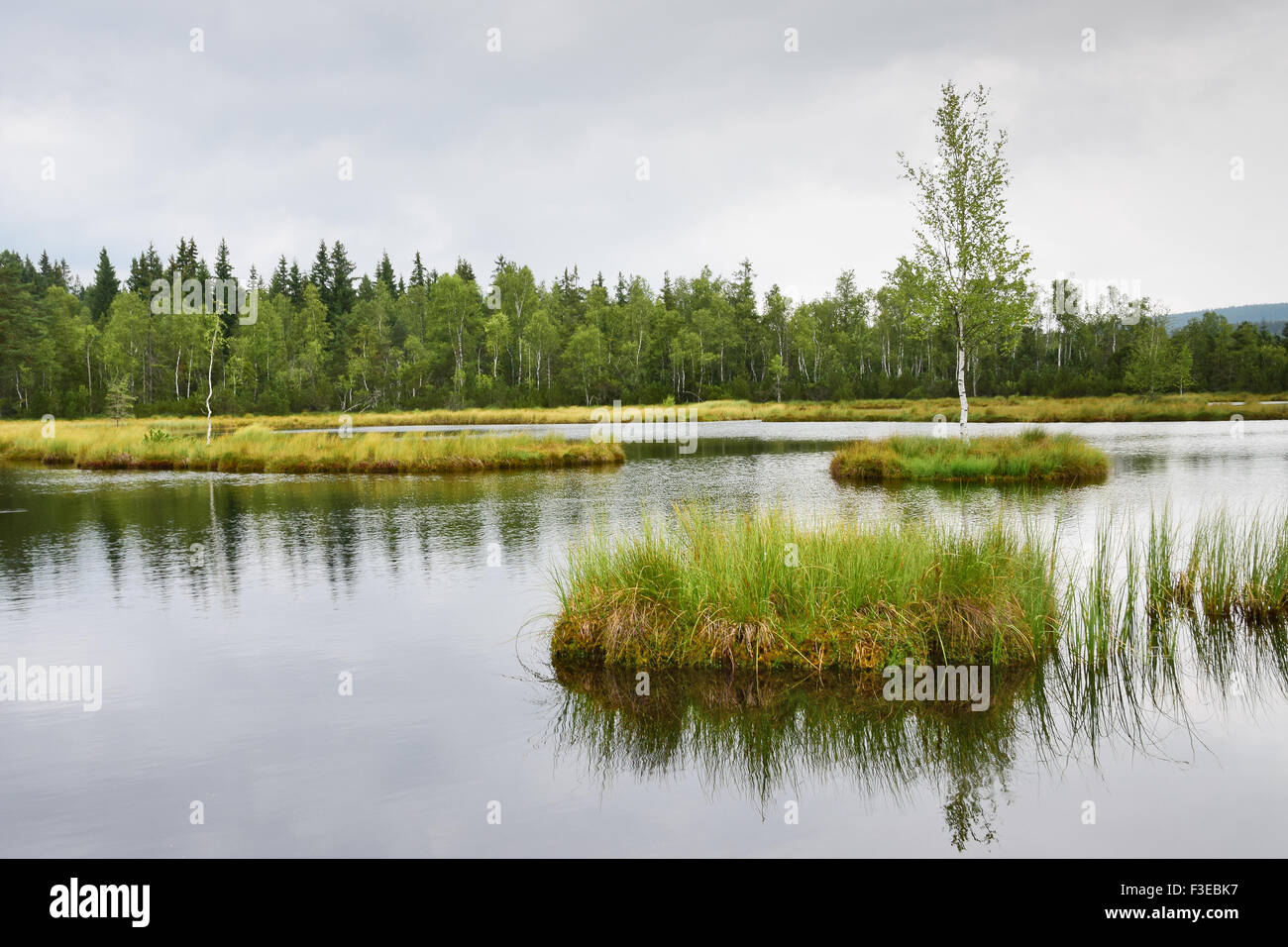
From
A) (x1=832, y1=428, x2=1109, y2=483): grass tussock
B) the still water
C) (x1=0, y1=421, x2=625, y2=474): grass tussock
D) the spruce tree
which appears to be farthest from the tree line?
the still water

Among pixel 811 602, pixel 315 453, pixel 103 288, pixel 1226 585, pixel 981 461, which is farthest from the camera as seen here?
pixel 103 288

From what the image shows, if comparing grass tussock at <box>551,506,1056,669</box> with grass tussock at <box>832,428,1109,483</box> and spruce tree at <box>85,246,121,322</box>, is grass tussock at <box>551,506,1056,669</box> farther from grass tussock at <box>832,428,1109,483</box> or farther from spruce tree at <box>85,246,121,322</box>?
spruce tree at <box>85,246,121,322</box>

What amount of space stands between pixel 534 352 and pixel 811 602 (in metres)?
87.5

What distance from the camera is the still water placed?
19.9 feet

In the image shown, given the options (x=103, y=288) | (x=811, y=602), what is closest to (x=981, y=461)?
(x=811, y=602)

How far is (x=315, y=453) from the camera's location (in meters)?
37.2

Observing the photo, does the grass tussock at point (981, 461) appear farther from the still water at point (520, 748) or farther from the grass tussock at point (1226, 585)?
the still water at point (520, 748)

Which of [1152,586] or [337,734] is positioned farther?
[1152,586]

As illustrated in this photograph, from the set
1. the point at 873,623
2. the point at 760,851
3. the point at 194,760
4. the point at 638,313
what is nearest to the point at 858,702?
the point at 873,623

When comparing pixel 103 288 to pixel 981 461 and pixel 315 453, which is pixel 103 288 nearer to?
pixel 315 453

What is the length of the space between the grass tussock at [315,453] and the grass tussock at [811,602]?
2648cm
